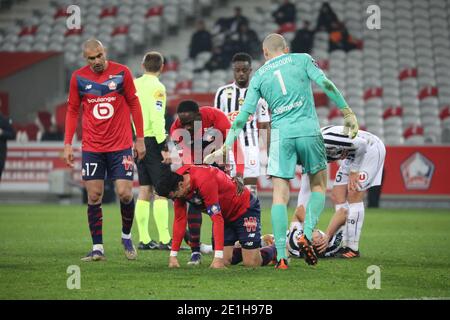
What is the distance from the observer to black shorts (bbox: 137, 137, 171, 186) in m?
12.0

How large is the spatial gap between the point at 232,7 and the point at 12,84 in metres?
7.51

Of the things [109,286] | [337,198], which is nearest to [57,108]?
[337,198]

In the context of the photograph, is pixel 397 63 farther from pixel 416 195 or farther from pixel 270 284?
pixel 270 284

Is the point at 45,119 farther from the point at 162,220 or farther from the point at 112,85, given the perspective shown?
the point at 112,85

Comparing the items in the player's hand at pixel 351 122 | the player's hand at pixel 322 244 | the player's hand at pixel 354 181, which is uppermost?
the player's hand at pixel 351 122

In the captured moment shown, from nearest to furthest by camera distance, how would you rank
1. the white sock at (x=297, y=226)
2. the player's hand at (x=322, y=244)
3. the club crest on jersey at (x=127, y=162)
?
the player's hand at (x=322, y=244) < the club crest on jersey at (x=127, y=162) < the white sock at (x=297, y=226)

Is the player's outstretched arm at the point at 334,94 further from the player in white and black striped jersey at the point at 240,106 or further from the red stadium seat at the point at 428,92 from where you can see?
the red stadium seat at the point at 428,92

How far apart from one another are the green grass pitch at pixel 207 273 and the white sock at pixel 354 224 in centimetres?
22

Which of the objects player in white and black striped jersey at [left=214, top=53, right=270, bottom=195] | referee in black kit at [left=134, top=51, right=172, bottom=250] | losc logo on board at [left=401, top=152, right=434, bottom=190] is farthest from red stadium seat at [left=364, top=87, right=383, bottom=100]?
referee in black kit at [left=134, top=51, right=172, bottom=250]

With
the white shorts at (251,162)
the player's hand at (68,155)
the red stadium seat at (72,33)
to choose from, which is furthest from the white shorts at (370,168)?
the red stadium seat at (72,33)

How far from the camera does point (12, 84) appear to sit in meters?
27.2

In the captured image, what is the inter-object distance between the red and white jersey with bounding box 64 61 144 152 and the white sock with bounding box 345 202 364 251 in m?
2.85

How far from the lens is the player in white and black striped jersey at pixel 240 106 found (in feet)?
38.1

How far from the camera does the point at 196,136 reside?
9.95m
